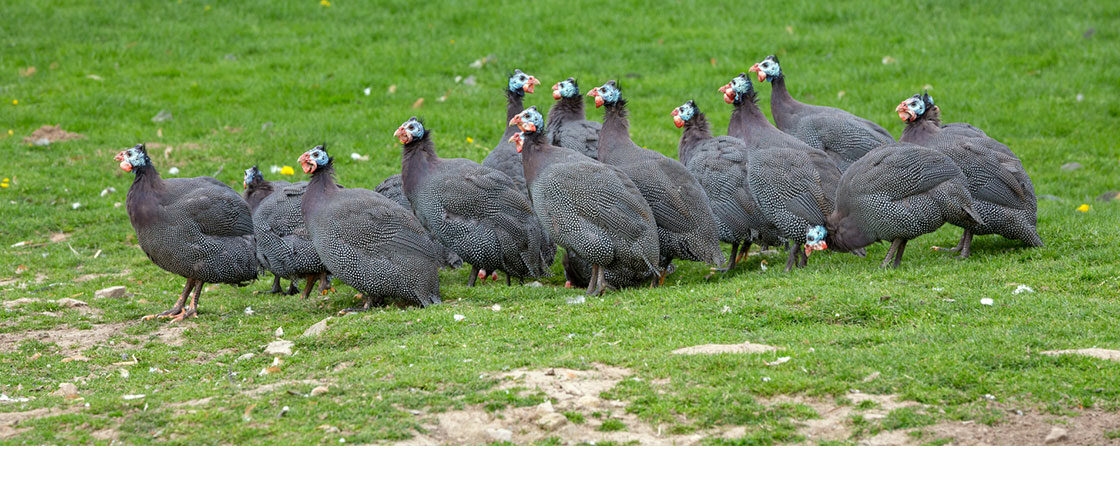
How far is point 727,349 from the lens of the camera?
6523mm

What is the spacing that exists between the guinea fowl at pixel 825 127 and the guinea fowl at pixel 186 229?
16.1ft

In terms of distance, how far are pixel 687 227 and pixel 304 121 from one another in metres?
7.17

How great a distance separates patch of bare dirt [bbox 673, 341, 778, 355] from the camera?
6441 mm

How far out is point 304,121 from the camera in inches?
588

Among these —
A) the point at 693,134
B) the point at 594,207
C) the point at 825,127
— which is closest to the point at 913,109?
the point at 825,127

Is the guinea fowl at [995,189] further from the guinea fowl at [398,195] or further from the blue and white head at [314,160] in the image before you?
the blue and white head at [314,160]

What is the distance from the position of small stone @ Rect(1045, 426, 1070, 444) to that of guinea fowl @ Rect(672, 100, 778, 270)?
4.48 m

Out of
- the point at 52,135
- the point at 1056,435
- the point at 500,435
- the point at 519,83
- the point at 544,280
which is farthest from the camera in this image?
the point at 52,135

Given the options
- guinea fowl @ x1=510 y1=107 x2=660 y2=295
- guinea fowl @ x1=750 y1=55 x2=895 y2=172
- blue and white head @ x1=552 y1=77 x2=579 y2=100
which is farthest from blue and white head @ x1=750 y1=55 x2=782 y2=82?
guinea fowl @ x1=510 y1=107 x2=660 y2=295

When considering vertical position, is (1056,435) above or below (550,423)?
above

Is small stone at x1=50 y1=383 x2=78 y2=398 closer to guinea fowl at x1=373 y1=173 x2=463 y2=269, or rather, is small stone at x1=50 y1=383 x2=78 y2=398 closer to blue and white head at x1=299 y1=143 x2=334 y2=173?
blue and white head at x1=299 y1=143 x2=334 y2=173

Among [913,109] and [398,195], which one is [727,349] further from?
[398,195]

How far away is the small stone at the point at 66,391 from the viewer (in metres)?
6.50

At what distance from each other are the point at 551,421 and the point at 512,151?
544 centimetres
